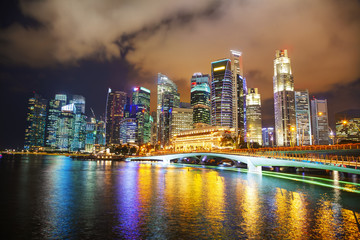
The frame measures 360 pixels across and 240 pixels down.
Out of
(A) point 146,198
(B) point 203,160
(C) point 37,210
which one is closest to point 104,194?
(A) point 146,198

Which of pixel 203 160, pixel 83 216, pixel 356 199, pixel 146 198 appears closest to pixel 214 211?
pixel 146 198

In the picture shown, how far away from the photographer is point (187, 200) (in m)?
32.4

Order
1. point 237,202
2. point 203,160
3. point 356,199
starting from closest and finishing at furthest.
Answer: point 237,202 → point 356,199 → point 203,160

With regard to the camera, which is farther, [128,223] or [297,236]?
[128,223]

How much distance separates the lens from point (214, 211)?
26266mm

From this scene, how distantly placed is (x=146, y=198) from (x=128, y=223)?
479 inches

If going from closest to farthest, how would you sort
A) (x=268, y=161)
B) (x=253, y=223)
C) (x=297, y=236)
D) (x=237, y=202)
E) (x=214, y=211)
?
(x=297, y=236) → (x=253, y=223) → (x=214, y=211) → (x=237, y=202) → (x=268, y=161)

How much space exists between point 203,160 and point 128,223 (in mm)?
138841

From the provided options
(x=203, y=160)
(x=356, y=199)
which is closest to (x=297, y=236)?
(x=356, y=199)

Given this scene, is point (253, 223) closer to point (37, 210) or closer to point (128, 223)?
point (128, 223)

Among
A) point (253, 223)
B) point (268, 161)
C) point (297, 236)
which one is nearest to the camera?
point (297, 236)

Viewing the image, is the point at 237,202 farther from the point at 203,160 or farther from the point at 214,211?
the point at 203,160

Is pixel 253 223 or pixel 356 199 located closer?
pixel 253 223

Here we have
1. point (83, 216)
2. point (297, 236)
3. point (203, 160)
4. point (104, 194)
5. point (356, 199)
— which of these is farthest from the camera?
point (203, 160)
